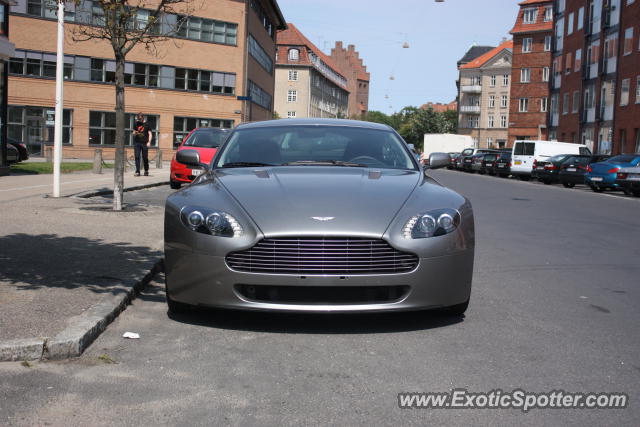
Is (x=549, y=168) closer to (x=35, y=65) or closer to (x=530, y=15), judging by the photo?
(x=35, y=65)

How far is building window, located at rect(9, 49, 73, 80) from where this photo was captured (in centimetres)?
4647

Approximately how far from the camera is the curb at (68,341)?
4.32 metres

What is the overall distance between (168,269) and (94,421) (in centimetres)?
195

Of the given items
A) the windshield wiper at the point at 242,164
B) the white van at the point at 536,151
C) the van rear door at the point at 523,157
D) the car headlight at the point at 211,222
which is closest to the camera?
the car headlight at the point at 211,222

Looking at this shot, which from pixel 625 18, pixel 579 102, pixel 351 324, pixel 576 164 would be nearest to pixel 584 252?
pixel 351 324

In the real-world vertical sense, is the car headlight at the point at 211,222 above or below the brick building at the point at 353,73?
below

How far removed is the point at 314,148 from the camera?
6.66 metres

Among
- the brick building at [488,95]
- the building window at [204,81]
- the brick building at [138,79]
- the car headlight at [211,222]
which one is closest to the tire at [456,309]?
the car headlight at [211,222]

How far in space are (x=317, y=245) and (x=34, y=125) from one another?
150 feet

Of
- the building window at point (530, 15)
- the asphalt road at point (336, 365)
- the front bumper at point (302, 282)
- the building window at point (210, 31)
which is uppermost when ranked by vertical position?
the building window at point (530, 15)

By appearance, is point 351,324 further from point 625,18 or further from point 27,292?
point 625,18

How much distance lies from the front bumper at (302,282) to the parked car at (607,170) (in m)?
24.0

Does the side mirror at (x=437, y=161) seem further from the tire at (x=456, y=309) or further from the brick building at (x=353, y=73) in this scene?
the brick building at (x=353, y=73)

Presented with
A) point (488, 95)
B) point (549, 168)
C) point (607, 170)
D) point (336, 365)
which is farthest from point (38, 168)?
point (488, 95)
